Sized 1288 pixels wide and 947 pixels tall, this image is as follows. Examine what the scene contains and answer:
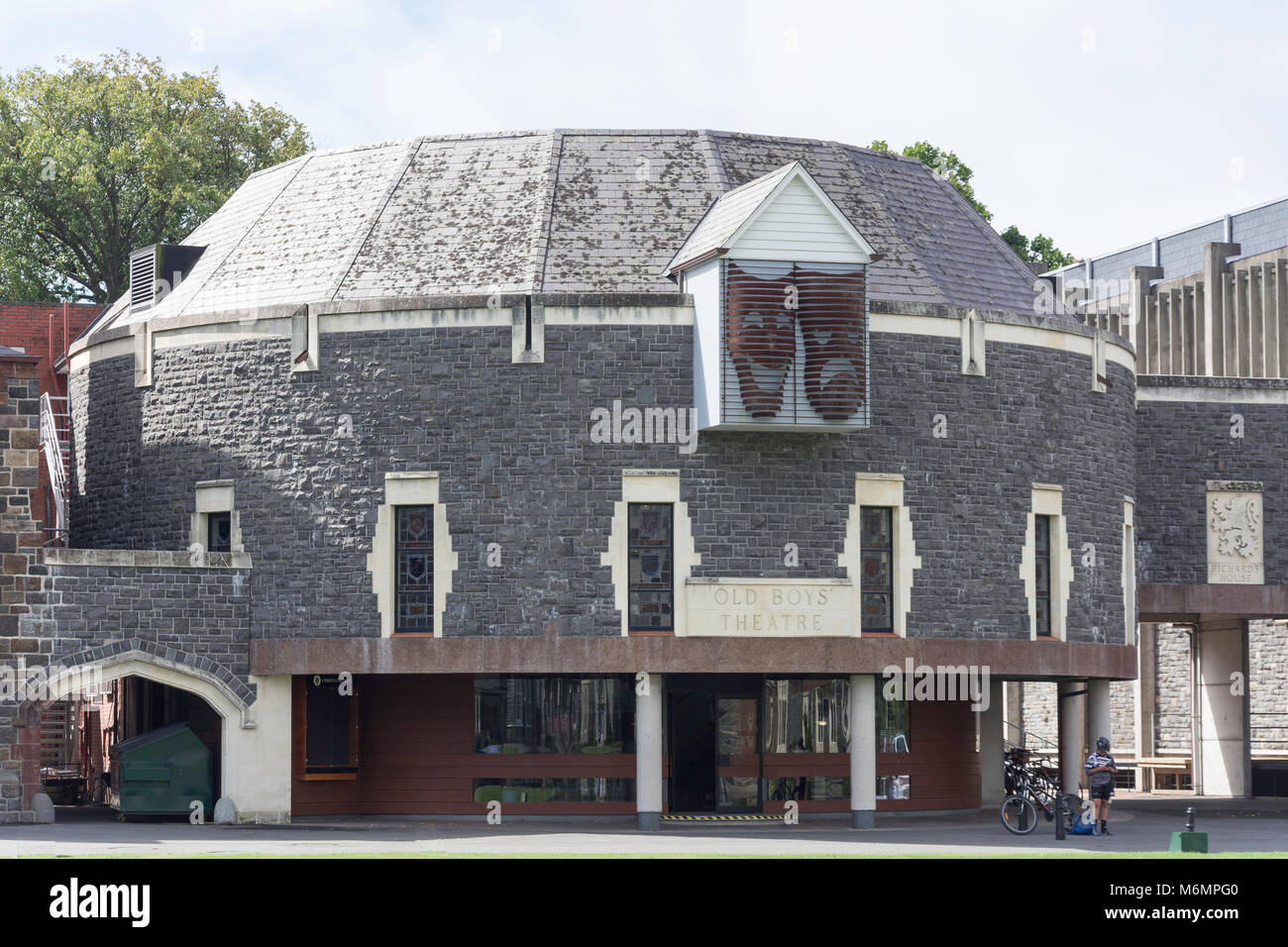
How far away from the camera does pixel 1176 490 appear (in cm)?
4128

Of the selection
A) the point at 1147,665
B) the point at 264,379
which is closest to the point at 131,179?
the point at 264,379

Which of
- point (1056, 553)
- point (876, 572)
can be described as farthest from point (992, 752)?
point (876, 572)

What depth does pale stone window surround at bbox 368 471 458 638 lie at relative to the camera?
110 ft

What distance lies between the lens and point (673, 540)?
33.6m

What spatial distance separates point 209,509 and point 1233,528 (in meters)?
21.3

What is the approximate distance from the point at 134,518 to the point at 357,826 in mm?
7730

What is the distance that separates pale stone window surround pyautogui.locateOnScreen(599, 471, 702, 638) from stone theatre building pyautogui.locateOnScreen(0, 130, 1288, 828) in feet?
0.20

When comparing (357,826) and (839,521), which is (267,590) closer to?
(357,826)

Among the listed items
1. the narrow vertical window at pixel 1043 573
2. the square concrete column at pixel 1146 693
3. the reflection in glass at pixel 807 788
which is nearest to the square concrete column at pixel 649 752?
the reflection in glass at pixel 807 788

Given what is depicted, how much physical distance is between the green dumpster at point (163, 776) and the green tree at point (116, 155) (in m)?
28.2

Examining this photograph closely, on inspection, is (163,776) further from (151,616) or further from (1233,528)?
(1233,528)

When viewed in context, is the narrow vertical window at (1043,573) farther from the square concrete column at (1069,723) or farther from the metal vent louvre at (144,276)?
the metal vent louvre at (144,276)

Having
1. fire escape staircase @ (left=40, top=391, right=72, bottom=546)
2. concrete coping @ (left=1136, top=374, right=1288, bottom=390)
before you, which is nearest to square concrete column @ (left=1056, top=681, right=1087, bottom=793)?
concrete coping @ (left=1136, top=374, right=1288, bottom=390)

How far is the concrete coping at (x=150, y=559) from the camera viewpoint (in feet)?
107
